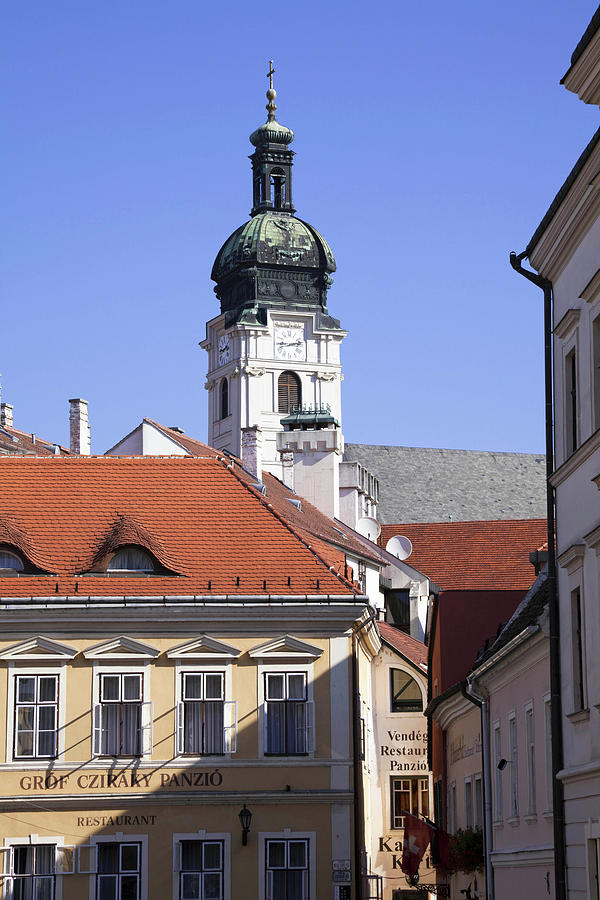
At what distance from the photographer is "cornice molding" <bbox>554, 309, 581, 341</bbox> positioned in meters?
21.1

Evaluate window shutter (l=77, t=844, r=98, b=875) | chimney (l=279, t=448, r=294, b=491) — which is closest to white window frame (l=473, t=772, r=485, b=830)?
window shutter (l=77, t=844, r=98, b=875)

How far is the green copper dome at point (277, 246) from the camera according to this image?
114m

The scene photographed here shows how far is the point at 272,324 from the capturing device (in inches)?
4505

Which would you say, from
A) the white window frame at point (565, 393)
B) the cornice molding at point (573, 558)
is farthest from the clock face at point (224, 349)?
the cornice molding at point (573, 558)

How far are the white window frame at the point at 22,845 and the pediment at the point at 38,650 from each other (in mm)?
3124

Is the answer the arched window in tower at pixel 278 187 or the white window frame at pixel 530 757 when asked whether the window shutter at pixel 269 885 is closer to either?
the white window frame at pixel 530 757

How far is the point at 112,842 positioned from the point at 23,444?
116ft

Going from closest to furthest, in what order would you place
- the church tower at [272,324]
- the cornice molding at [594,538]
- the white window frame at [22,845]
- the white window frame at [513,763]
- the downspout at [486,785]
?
the cornice molding at [594,538], the white window frame at [513,763], the downspout at [486,785], the white window frame at [22,845], the church tower at [272,324]

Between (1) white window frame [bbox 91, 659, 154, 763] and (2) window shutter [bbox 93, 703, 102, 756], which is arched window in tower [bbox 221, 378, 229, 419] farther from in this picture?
(2) window shutter [bbox 93, 703, 102, 756]

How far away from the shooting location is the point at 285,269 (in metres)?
115

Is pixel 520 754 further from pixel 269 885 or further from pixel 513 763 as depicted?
pixel 269 885

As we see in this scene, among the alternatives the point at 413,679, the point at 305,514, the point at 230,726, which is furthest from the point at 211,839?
the point at 305,514

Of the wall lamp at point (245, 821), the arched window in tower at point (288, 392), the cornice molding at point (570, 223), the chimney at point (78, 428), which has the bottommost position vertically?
the wall lamp at point (245, 821)

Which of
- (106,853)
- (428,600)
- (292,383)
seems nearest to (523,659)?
(106,853)
